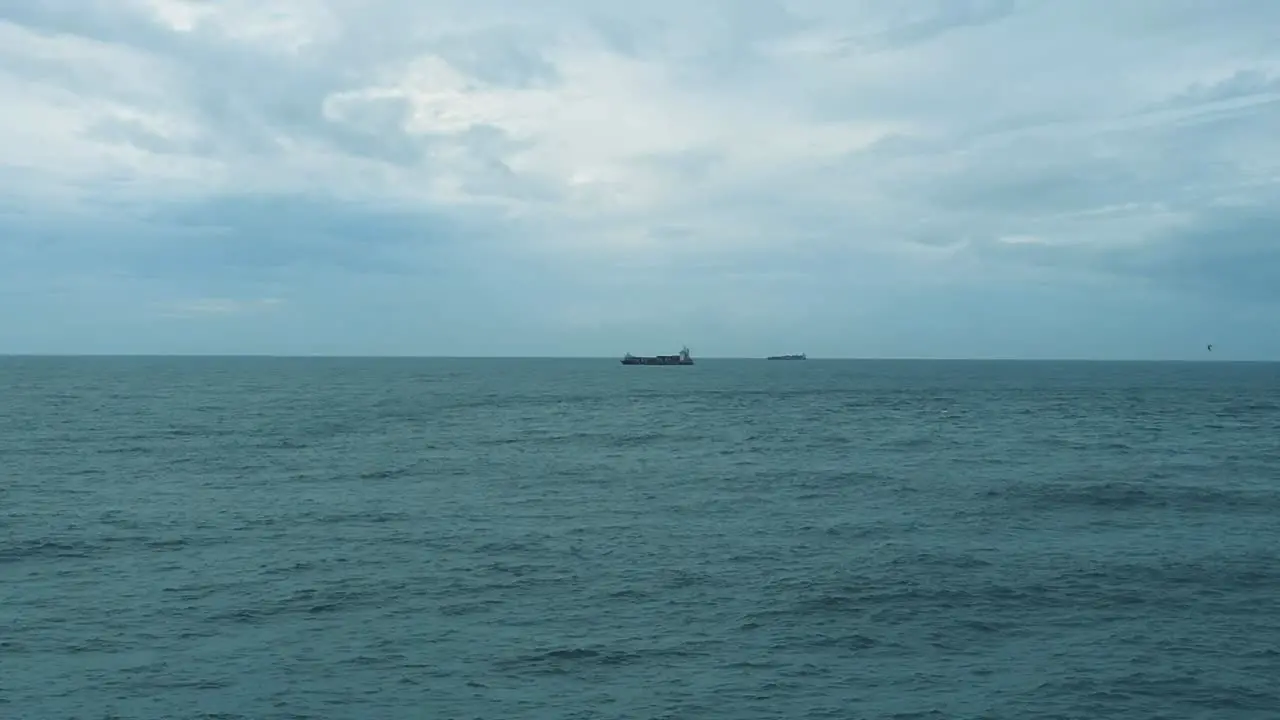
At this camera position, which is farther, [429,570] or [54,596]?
[429,570]

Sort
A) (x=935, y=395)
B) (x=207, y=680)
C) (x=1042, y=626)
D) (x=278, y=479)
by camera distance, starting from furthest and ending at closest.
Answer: (x=935, y=395) < (x=278, y=479) < (x=1042, y=626) < (x=207, y=680)

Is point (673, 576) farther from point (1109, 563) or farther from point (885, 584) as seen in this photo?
point (1109, 563)

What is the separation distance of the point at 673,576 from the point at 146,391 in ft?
523

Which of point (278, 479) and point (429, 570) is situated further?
point (278, 479)

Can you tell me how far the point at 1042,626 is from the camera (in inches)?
1227

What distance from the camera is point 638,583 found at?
36.0 metres

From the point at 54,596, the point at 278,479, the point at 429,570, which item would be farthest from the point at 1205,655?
the point at 278,479

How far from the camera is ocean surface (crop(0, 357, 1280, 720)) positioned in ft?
83.8

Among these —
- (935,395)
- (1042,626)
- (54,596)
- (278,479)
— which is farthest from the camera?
(935,395)

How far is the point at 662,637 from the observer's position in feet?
98.0

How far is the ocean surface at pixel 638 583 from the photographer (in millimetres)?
25547

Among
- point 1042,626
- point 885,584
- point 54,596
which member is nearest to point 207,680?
point 54,596

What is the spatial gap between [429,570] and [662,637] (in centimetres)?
1204

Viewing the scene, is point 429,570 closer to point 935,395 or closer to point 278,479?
point 278,479
